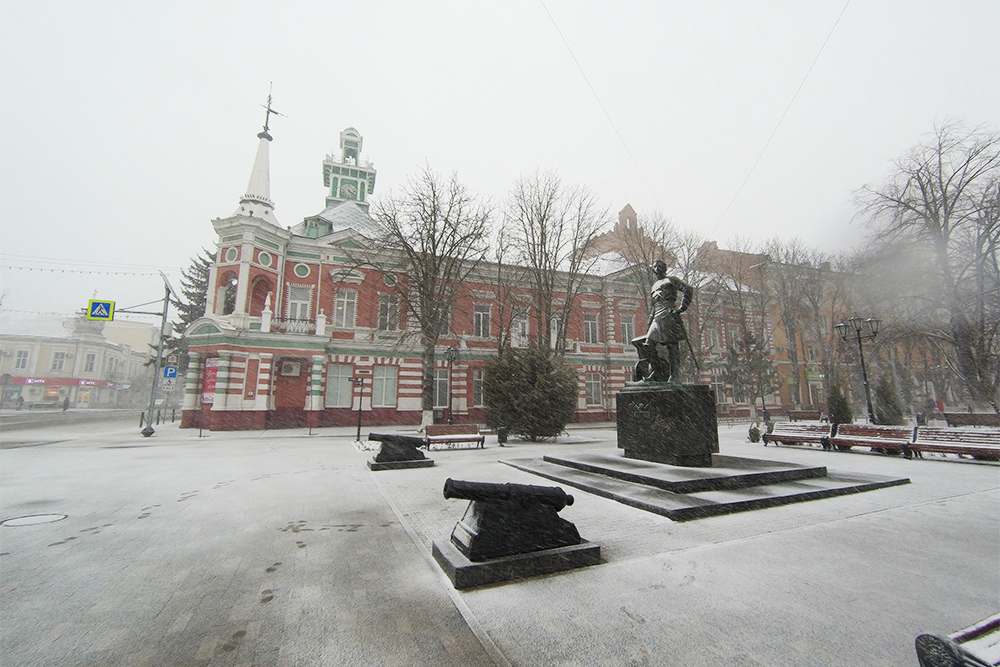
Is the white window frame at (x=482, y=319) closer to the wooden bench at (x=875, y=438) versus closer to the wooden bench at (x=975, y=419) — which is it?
the wooden bench at (x=875, y=438)

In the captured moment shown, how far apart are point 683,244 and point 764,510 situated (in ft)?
80.6

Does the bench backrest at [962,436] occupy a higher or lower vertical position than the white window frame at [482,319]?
lower

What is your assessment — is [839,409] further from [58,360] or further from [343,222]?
[58,360]

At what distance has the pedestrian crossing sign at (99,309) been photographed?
16359 millimetres

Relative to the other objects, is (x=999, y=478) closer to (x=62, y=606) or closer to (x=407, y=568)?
(x=407, y=568)

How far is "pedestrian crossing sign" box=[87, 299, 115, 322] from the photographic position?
16.4m

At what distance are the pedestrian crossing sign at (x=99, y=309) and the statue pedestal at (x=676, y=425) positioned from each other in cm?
2066

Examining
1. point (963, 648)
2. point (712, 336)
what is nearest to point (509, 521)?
point (963, 648)

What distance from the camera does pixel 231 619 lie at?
3141 millimetres

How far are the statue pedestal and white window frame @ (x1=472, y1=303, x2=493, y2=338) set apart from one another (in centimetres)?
2109

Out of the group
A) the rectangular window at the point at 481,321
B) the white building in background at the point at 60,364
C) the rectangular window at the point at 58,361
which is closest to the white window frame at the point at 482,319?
the rectangular window at the point at 481,321

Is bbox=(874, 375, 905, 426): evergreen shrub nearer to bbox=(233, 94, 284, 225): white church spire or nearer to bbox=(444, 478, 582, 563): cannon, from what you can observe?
bbox=(444, 478, 582, 563): cannon

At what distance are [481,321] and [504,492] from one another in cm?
2600

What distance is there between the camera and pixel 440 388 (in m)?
28.0
